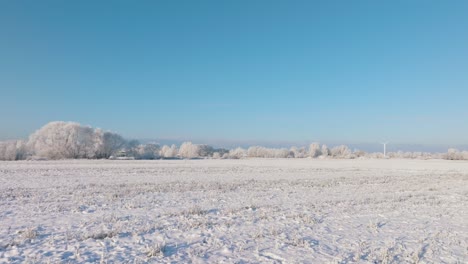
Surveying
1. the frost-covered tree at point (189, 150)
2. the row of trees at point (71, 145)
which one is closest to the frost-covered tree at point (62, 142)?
the row of trees at point (71, 145)

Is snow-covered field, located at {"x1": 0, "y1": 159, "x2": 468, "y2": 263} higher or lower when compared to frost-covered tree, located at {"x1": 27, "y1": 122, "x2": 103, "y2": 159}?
lower

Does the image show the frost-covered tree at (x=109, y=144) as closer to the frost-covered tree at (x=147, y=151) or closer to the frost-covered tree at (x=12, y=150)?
the frost-covered tree at (x=147, y=151)

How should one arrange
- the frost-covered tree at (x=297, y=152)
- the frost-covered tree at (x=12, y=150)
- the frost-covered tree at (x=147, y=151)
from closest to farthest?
the frost-covered tree at (x=12, y=150)
the frost-covered tree at (x=147, y=151)
the frost-covered tree at (x=297, y=152)

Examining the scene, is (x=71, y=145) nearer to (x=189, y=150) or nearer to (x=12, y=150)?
(x=12, y=150)

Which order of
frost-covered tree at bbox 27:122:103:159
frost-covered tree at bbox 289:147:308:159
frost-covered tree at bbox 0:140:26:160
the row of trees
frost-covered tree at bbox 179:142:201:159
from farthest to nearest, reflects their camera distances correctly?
1. frost-covered tree at bbox 289:147:308:159
2. frost-covered tree at bbox 179:142:201:159
3. frost-covered tree at bbox 27:122:103:159
4. the row of trees
5. frost-covered tree at bbox 0:140:26:160

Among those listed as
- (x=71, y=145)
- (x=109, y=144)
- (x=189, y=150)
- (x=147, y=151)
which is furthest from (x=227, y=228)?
(x=189, y=150)

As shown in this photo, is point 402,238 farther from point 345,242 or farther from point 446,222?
point 446,222

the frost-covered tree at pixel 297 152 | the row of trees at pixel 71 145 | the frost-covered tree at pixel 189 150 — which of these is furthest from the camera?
the frost-covered tree at pixel 297 152

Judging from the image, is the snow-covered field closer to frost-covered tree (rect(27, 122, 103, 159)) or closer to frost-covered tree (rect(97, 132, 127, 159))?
frost-covered tree (rect(27, 122, 103, 159))

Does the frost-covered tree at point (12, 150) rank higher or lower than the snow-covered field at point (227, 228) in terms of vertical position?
higher

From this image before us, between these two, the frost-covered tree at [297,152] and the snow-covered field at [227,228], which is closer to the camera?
the snow-covered field at [227,228]

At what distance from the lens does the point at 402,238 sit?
8578mm

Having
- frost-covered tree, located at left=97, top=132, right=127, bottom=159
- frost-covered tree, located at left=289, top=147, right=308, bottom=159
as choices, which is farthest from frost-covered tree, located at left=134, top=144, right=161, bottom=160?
frost-covered tree, located at left=289, top=147, right=308, bottom=159

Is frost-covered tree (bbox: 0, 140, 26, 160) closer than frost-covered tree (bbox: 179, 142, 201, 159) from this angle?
Yes
